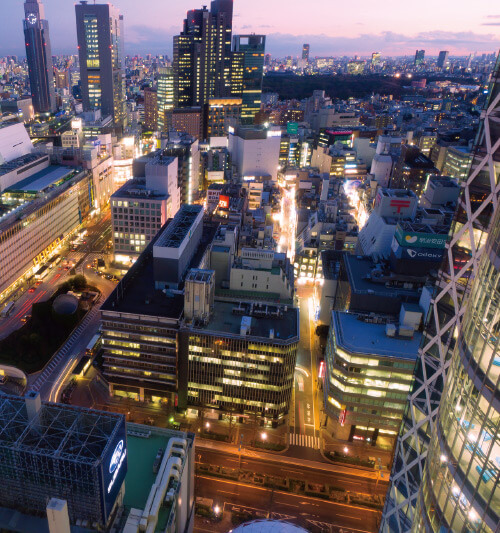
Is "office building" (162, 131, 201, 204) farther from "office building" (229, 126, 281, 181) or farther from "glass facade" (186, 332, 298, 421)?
"glass facade" (186, 332, 298, 421)

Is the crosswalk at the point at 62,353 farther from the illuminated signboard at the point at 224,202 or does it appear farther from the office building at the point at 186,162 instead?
the office building at the point at 186,162

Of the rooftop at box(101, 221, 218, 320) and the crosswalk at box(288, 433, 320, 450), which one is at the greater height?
the rooftop at box(101, 221, 218, 320)

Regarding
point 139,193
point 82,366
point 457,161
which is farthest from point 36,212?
point 457,161

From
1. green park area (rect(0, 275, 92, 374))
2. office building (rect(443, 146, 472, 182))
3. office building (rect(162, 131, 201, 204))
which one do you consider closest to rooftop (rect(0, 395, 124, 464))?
green park area (rect(0, 275, 92, 374))

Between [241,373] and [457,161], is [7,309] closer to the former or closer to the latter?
[241,373]

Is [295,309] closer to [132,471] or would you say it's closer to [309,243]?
[132,471]

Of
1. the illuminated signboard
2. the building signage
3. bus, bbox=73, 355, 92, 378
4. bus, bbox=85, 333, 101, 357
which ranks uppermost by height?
the building signage
